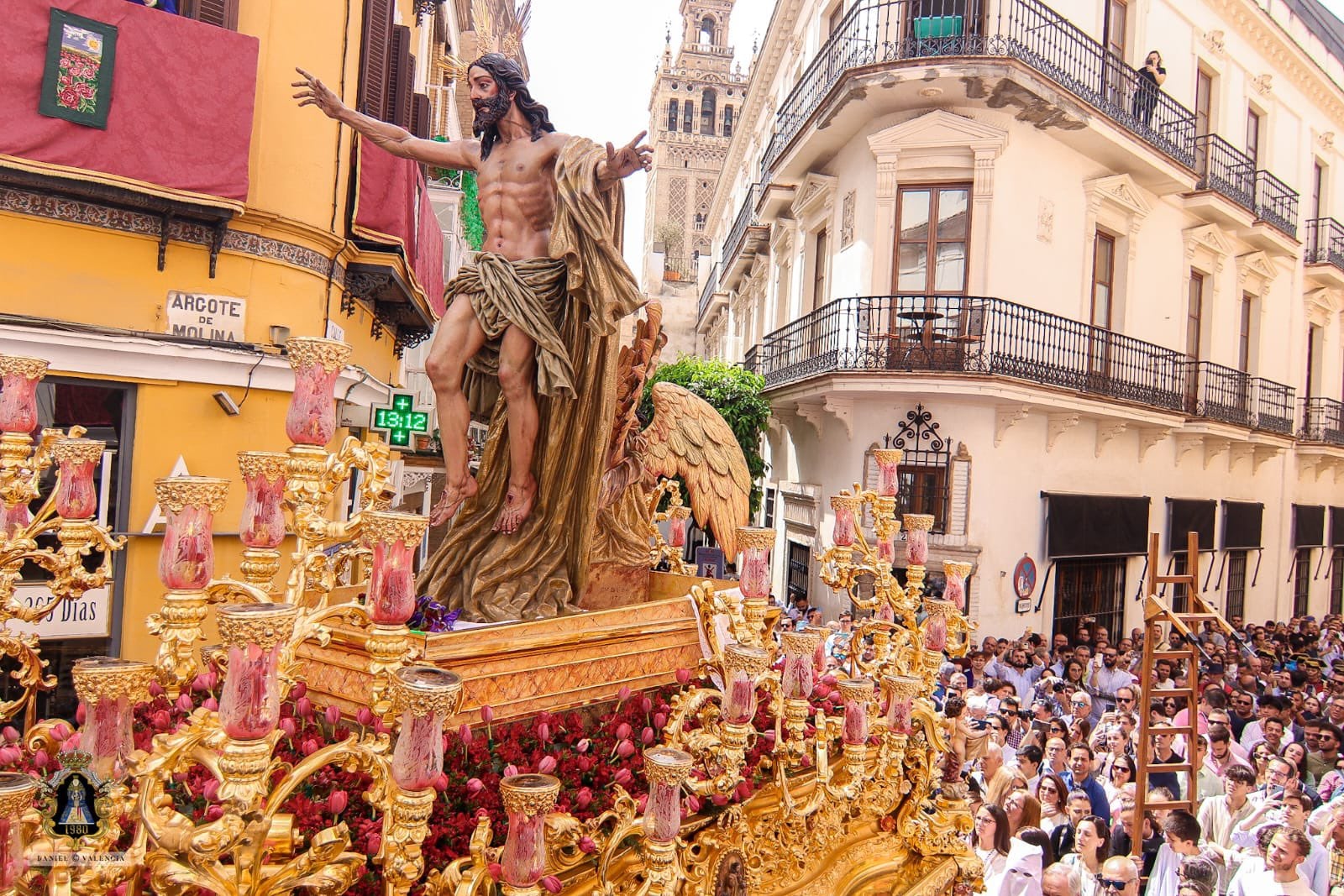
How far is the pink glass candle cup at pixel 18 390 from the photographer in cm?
311

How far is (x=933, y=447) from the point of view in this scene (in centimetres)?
1116

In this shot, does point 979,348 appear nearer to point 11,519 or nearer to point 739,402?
point 739,402

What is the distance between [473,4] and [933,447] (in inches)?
515

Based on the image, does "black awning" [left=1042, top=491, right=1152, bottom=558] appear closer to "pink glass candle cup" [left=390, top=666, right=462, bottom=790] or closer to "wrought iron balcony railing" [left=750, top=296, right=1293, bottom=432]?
"wrought iron balcony railing" [left=750, top=296, right=1293, bottom=432]

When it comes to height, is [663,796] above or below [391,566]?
below

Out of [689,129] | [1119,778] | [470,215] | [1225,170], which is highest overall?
[689,129]

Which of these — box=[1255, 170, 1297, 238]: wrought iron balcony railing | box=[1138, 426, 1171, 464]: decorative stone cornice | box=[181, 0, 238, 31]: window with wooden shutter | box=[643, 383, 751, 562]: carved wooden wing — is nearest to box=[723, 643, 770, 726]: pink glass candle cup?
box=[643, 383, 751, 562]: carved wooden wing

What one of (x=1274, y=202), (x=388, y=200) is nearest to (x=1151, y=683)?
(x=388, y=200)

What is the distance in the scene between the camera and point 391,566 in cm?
204

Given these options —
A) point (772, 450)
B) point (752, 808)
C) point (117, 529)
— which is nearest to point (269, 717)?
point (752, 808)

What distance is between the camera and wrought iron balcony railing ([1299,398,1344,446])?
18.5m

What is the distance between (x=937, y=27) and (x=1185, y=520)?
8.87 m

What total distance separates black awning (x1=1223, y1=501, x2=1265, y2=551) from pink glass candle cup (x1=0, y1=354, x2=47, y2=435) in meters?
17.7

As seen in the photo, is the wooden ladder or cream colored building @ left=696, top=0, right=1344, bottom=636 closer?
the wooden ladder
